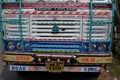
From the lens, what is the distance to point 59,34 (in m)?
8.00

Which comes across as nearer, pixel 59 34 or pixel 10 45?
pixel 59 34

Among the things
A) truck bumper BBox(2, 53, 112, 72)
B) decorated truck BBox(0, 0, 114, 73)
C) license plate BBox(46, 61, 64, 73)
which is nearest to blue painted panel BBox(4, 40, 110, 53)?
decorated truck BBox(0, 0, 114, 73)

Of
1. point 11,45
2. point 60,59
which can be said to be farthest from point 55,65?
point 11,45

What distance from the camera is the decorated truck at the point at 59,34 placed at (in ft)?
25.8

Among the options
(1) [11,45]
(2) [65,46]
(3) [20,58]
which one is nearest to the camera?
(3) [20,58]

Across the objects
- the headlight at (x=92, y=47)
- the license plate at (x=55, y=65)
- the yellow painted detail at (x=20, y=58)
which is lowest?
the license plate at (x=55, y=65)

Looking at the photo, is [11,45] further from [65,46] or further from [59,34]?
[65,46]

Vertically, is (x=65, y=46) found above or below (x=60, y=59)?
above

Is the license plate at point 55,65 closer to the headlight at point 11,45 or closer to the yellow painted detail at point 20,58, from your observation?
the yellow painted detail at point 20,58

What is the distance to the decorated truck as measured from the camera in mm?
7855

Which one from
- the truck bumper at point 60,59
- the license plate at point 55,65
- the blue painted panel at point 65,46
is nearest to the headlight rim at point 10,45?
the truck bumper at point 60,59

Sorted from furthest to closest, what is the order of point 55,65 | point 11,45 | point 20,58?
point 11,45 < point 20,58 < point 55,65

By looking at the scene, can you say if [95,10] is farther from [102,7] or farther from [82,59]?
[82,59]

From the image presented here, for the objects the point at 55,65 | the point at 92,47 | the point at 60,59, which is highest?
the point at 92,47
